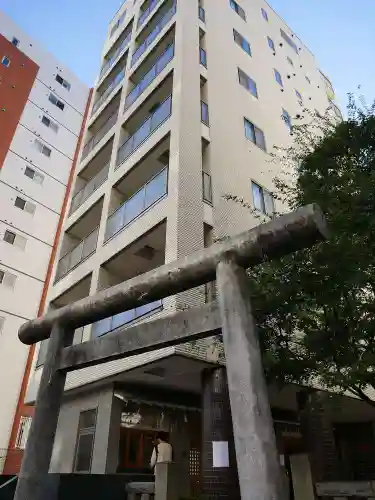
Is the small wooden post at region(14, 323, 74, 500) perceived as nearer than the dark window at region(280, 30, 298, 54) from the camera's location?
→ Yes

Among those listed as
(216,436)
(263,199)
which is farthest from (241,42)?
(216,436)

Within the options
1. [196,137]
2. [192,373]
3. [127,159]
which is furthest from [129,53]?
[192,373]

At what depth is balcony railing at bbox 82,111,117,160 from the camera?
62.3 ft

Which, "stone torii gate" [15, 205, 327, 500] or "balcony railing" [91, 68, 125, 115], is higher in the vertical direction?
"balcony railing" [91, 68, 125, 115]

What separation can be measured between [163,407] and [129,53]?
57.9 ft

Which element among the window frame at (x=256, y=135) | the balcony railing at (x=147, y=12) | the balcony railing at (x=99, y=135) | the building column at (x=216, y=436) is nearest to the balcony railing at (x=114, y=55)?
the balcony railing at (x=147, y=12)

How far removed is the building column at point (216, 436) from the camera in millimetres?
8383

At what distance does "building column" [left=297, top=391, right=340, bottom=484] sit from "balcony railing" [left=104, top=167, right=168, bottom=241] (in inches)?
285

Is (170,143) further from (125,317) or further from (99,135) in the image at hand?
(99,135)

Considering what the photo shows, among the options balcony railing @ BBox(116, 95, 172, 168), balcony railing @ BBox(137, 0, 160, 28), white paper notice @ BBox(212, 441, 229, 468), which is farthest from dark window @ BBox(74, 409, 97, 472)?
balcony railing @ BBox(137, 0, 160, 28)

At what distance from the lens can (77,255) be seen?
1518cm

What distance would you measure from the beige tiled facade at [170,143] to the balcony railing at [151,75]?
7cm

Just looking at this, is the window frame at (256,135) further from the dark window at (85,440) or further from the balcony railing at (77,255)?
the dark window at (85,440)

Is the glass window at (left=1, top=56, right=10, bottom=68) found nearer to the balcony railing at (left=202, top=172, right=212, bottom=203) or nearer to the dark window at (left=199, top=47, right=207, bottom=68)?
the dark window at (left=199, top=47, right=207, bottom=68)
